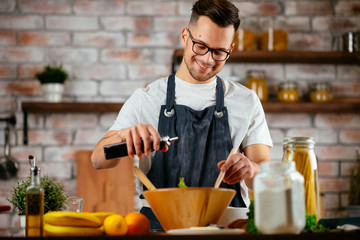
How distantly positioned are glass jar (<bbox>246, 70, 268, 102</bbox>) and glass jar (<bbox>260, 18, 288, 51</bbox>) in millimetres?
165

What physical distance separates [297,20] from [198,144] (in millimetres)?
1699

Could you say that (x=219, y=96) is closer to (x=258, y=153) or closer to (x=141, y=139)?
(x=258, y=153)

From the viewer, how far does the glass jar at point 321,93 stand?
118 inches

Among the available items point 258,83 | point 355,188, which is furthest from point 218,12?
point 355,188

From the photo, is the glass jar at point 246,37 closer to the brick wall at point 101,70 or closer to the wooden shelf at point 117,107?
the brick wall at point 101,70

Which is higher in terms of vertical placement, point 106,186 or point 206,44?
point 206,44

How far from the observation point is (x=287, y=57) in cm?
297

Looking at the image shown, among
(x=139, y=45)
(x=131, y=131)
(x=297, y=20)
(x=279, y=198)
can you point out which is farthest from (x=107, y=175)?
(x=279, y=198)

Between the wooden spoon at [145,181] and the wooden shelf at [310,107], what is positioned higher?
the wooden shelf at [310,107]

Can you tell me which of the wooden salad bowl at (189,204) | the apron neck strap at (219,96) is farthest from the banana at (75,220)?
the apron neck strap at (219,96)

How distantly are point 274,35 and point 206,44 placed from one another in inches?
55.5

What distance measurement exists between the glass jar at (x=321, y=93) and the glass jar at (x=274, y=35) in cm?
31

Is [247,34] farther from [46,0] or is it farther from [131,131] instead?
[131,131]

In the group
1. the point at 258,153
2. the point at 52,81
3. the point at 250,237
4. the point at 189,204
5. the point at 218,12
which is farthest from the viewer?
the point at 52,81
